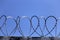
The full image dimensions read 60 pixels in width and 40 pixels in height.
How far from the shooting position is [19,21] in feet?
6.48

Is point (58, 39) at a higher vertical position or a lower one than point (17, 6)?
lower

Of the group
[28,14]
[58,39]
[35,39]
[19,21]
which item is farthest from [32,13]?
[58,39]

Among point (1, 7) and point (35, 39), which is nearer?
point (35, 39)

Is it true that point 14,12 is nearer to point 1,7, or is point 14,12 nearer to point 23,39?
point 1,7

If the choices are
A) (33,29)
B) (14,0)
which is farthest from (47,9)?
(14,0)

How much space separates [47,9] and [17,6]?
393mm

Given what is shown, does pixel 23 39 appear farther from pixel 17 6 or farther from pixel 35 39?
pixel 17 6

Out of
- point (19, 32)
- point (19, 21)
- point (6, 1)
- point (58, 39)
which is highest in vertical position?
point (6, 1)

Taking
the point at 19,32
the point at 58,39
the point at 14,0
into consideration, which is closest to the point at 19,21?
the point at 19,32

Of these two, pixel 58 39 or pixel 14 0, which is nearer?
pixel 58 39

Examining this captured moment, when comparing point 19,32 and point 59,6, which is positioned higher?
point 59,6

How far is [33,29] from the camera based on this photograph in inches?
76.8

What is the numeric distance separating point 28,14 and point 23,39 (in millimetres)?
327

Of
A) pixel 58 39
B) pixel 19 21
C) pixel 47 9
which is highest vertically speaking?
pixel 47 9
